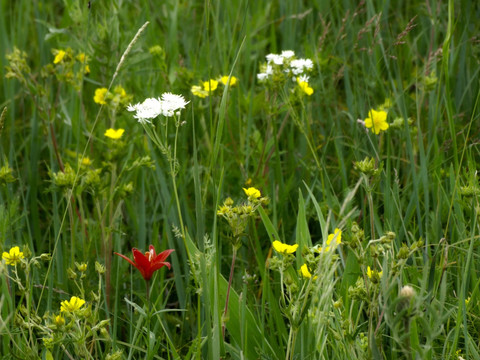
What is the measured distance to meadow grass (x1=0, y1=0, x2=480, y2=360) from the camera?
59.9 inches

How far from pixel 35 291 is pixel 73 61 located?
0.97m

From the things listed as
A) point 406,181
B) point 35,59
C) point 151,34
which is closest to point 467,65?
point 406,181

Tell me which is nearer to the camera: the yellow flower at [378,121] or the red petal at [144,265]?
the red petal at [144,265]

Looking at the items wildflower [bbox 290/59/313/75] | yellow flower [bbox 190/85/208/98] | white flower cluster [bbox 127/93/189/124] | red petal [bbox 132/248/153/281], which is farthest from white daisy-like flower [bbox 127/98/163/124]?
wildflower [bbox 290/59/313/75]

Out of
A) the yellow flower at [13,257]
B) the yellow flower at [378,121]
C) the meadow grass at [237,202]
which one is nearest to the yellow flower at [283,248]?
the meadow grass at [237,202]

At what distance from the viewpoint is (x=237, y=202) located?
7.30ft

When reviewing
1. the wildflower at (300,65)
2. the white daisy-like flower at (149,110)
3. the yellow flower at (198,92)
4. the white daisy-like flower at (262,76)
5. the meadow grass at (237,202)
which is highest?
the white daisy-like flower at (149,110)

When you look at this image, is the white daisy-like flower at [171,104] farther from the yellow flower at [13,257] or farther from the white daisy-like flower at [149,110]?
the yellow flower at [13,257]

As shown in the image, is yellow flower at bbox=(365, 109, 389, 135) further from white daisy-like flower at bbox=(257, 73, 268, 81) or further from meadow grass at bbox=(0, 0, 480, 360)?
white daisy-like flower at bbox=(257, 73, 268, 81)

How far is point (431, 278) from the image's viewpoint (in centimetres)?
163

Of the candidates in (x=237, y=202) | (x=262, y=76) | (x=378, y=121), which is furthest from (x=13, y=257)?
(x=378, y=121)

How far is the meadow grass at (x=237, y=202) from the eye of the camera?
1521 millimetres

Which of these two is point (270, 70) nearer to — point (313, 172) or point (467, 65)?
point (313, 172)

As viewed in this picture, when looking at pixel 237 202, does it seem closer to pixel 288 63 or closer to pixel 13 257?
pixel 288 63
